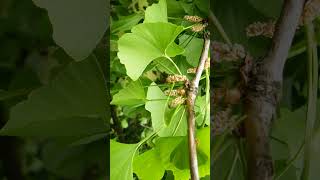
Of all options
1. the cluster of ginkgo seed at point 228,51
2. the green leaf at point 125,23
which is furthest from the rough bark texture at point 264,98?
the green leaf at point 125,23

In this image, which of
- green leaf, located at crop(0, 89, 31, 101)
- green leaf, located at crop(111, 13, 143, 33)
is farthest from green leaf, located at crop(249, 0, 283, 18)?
green leaf, located at crop(0, 89, 31, 101)

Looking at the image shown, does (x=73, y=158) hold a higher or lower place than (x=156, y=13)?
lower

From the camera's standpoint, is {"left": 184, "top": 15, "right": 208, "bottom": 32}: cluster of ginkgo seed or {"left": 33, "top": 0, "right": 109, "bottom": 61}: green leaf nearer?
{"left": 33, "top": 0, "right": 109, "bottom": 61}: green leaf

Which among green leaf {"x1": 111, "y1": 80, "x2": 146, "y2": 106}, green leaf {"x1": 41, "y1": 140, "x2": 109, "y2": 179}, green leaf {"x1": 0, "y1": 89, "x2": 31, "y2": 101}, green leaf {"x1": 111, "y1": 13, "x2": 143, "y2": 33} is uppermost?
green leaf {"x1": 111, "y1": 13, "x2": 143, "y2": 33}

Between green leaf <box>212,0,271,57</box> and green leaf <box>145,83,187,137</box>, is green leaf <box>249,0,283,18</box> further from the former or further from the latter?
green leaf <box>145,83,187,137</box>

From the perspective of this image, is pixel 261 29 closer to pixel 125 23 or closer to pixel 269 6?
pixel 269 6

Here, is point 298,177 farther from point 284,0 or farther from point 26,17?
point 26,17

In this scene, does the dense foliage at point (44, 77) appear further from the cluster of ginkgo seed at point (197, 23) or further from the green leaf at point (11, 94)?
the cluster of ginkgo seed at point (197, 23)

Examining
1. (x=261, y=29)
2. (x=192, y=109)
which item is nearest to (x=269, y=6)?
(x=261, y=29)
